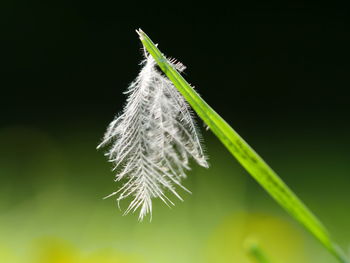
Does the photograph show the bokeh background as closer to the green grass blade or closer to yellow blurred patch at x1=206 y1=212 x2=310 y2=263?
yellow blurred patch at x1=206 y1=212 x2=310 y2=263

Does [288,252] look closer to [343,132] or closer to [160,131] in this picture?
[160,131]

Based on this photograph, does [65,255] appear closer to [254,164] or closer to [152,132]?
[152,132]

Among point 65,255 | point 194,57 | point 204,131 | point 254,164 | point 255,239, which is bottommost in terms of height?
point 254,164

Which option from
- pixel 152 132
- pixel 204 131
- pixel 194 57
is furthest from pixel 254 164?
pixel 194 57

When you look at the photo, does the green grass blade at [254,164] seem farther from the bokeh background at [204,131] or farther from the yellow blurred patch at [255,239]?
the yellow blurred patch at [255,239]

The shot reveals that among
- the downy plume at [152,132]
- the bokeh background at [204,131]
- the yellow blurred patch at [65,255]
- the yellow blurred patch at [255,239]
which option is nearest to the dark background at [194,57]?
the bokeh background at [204,131]

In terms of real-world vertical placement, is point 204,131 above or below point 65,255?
above

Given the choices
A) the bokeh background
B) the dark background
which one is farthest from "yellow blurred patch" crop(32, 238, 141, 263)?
the dark background
